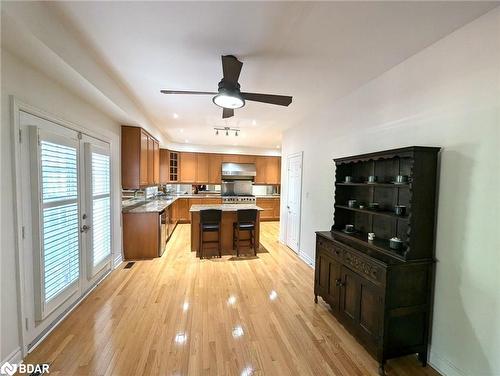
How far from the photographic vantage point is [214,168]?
7.67 metres

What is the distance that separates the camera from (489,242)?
149 cm

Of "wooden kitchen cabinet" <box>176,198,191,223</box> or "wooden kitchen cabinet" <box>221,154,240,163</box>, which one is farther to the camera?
"wooden kitchen cabinet" <box>221,154,240,163</box>

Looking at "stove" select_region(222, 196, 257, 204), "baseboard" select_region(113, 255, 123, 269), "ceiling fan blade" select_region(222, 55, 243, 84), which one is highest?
"ceiling fan blade" select_region(222, 55, 243, 84)

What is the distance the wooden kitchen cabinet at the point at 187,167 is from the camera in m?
7.46


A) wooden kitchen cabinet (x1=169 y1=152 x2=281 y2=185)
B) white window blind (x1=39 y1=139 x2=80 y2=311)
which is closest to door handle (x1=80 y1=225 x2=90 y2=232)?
white window blind (x1=39 y1=139 x2=80 y2=311)

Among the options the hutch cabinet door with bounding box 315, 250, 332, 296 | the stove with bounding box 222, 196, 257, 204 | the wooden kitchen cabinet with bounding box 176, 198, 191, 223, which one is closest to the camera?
the hutch cabinet door with bounding box 315, 250, 332, 296

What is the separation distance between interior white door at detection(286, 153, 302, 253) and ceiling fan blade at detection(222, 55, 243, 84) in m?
2.57

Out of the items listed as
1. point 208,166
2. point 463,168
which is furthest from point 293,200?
point 208,166

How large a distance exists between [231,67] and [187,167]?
5.92m

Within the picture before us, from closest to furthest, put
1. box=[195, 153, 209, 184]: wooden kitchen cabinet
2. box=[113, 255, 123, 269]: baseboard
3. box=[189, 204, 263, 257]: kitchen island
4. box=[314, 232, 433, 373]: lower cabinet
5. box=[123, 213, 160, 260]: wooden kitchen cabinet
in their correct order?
box=[314, 232, 433, 373]: lower cabinet, box=[113, 255, 123, 269]: baseboard, box=[123, 213, 160, 260]: wooden kitchen cabinet, box=[189, 204, 263, 257]: kitchen island, box=[195, 153, 209, 184]: wooden kitchen cabinet

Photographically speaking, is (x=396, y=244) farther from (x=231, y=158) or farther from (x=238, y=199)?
(x=231, y=158)

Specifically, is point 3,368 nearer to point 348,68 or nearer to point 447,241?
point 447,241

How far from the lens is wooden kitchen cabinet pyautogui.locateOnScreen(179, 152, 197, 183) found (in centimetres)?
746

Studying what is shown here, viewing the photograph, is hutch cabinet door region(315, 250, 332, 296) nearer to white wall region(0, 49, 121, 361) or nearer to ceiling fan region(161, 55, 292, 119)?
ceiling fan region(161, 55, 292, 119)
